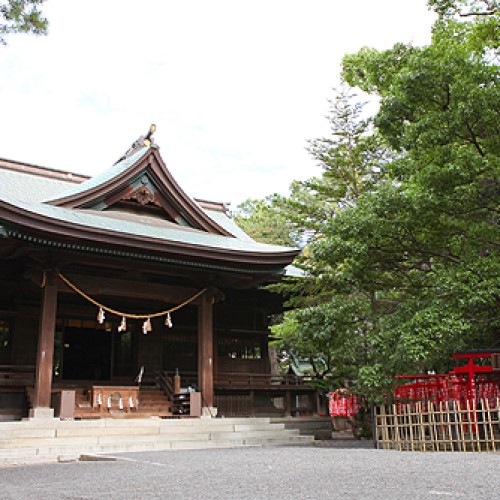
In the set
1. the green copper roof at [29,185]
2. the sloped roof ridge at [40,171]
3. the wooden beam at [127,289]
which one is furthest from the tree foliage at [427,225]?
the sloped roof ridge at [40,171]

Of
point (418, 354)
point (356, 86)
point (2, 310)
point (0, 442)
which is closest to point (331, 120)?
point (356, 86)

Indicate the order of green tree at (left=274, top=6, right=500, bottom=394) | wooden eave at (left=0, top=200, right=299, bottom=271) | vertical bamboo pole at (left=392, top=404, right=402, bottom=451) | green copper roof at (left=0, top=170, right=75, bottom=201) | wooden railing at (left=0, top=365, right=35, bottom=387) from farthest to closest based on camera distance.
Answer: green copper roof at (left=0, top=170, right=75, bottom=201), wooden railing at (left=0, top=365, right=35, bottom=387), wooden eave at (left=0, top=200, right=299, bottom=271), vertical bamboo pole at (left=392, top=404, right=402, bottom=451), green tree at (left=274, top=6, right=500, bottom=394)

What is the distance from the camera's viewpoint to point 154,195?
53.1 ft

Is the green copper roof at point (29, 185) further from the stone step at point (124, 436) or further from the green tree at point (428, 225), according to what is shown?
the green tree at point (428, 225)

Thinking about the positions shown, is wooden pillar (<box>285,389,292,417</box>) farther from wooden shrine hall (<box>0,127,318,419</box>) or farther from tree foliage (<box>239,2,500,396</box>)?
tree foliage (<box>239,2,500,396</box>)

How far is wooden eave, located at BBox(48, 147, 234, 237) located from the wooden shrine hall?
0.12 ft

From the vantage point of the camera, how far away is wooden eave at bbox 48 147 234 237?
49.2ft

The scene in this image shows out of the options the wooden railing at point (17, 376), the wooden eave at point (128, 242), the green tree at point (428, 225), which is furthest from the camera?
the wooden railing at point (17, 376)

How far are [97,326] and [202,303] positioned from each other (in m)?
3.75

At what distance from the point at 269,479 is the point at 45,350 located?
324 inches

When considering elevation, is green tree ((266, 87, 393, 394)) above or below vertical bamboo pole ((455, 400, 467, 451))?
above

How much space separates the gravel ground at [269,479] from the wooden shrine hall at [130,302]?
547cm

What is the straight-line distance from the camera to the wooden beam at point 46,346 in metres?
12.4

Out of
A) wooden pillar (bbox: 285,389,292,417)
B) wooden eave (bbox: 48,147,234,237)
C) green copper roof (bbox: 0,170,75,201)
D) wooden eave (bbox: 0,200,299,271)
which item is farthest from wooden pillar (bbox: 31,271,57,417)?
wooden pillar (bbox: 285,389,292,417)
